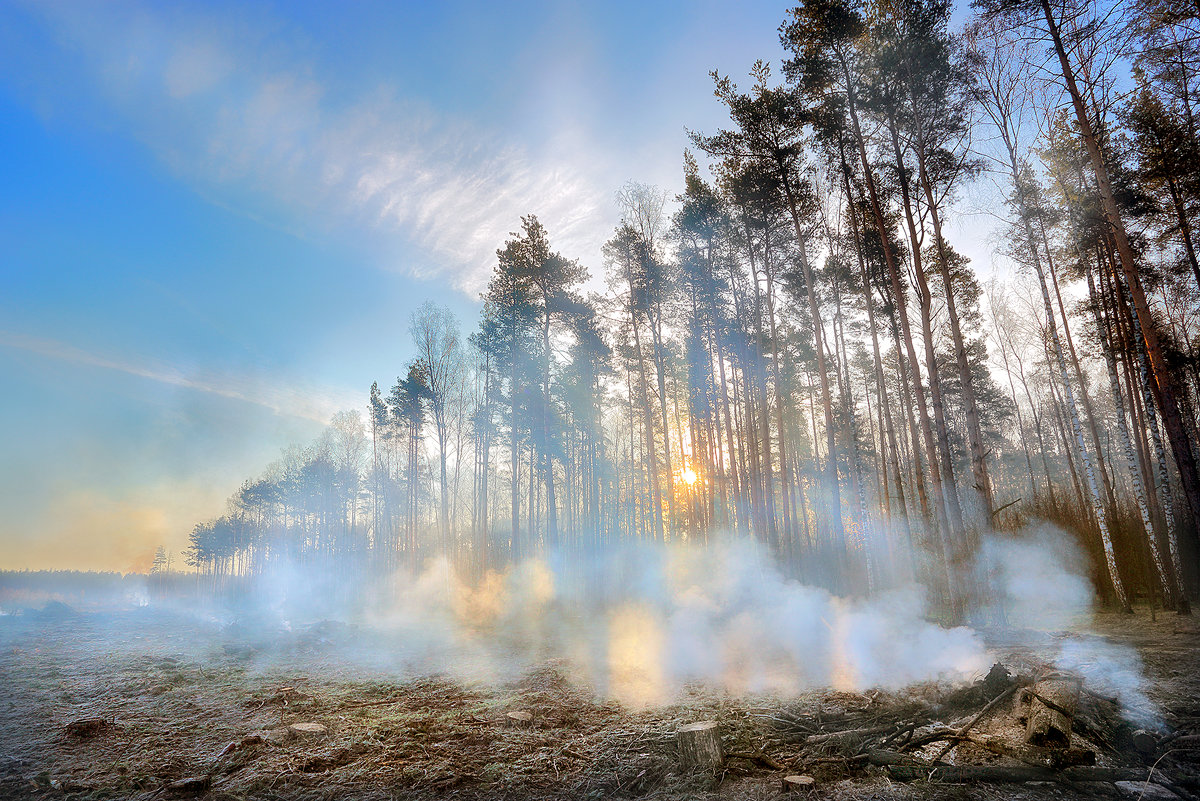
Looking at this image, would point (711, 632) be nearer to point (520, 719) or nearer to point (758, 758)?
point (520, 719)

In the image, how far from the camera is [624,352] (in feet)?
70.3

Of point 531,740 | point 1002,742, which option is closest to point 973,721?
point 1002,742

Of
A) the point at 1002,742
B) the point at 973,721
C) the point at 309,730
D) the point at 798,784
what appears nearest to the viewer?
the point at 798,784

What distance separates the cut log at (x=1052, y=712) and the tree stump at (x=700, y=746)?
9.92ft

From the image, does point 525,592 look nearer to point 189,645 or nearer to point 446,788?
point 189,645

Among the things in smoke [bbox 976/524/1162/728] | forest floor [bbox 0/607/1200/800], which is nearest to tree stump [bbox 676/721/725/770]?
forest floor [bbox 0/607/1200/800]

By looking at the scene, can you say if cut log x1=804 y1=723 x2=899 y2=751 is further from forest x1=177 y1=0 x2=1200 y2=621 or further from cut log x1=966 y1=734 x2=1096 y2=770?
forest x1=177 y1=0 x2=1200 y2=621

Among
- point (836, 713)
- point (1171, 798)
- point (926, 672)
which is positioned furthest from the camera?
point (926, 672)

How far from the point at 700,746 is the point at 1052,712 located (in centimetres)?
346

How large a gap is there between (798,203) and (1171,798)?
1348 centimetres

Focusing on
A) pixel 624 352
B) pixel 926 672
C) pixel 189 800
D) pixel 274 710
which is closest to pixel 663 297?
pixel 624 352

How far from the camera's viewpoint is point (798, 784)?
416 cm

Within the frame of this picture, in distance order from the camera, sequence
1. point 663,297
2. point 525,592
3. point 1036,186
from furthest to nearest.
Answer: point 525,592 < point 663,297 < point 1036,186

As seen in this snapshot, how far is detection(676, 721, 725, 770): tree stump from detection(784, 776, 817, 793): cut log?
69 centimetres
